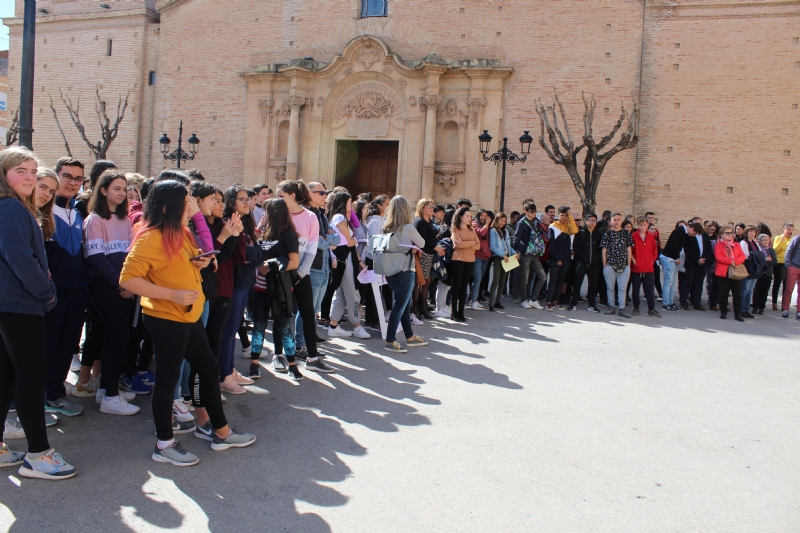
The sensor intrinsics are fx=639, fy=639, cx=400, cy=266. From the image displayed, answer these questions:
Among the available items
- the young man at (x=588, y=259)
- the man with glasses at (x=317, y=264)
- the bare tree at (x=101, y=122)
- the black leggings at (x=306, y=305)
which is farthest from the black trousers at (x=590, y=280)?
the bare tree at (x=101, y=122)

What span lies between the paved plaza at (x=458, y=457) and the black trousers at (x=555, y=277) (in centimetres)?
480

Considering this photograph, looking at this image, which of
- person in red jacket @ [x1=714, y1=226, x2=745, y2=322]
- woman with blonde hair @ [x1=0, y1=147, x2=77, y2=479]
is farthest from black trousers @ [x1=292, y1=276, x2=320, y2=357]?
person in red jacket @ [x1=714, y1=226, x2=745, y2=322]

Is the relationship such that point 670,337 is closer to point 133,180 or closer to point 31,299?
point 133,180

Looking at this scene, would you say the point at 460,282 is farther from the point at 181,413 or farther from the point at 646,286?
the point at 181,413

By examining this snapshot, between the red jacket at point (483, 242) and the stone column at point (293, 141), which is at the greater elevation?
the stone column at point (293, 141)

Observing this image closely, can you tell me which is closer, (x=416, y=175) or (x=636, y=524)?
(x=636, y=524)

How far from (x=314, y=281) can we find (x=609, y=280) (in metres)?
7.07

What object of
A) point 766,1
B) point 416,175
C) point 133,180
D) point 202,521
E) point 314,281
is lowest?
point 202,521

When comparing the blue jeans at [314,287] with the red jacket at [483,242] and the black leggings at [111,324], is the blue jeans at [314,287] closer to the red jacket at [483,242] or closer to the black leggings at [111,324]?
the black leggings at [111,324]

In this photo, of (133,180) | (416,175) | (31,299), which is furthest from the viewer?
(416,175)

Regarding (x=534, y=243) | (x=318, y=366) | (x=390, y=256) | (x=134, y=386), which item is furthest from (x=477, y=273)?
(x=134, y=386)

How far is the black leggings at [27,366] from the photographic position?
3.78 metres

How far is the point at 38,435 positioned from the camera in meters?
3.87

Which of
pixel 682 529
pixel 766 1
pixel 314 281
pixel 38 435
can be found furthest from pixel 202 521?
pixel 766 1
